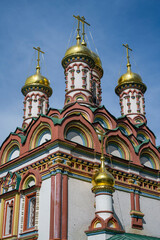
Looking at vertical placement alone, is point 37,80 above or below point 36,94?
above

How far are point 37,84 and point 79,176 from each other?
26.0ft

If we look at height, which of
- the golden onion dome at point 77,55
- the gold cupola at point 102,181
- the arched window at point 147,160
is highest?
the golden onion dome at point 77,55

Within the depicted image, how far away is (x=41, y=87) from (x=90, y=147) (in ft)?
22.6

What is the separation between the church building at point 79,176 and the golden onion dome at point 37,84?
2.78 meters

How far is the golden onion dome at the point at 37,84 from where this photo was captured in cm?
1732

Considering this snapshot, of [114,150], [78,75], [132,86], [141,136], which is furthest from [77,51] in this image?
[114,150]

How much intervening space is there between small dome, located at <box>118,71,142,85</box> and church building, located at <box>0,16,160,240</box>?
9.27 ft

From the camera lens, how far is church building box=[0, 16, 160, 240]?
973cm

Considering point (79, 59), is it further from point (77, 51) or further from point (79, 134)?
point (79, 134)

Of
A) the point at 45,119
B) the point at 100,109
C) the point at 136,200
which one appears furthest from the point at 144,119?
the point at 45,119

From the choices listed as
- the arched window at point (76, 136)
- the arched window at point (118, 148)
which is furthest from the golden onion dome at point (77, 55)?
the arched window at point (76, 136)

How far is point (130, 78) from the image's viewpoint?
17.1 m

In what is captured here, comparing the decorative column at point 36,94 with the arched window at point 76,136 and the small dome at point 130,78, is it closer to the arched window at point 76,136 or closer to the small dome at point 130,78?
the small dome at point 130,78

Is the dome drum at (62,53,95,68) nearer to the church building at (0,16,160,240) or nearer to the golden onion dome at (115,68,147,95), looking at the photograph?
the church building at (0,16,160,240)
